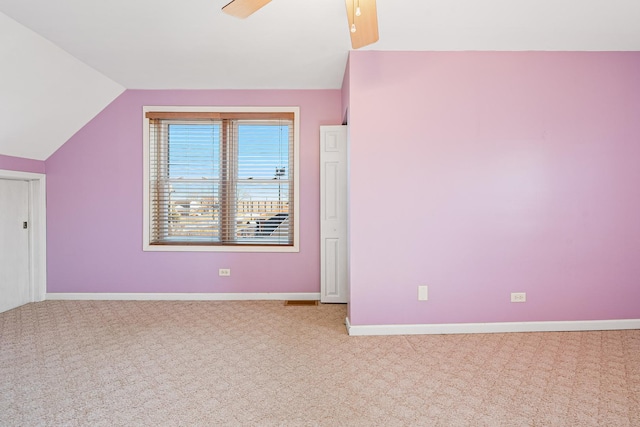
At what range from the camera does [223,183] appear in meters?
4.22

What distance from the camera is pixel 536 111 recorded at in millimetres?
3131

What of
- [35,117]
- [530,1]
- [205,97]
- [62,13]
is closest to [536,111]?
[530,1]

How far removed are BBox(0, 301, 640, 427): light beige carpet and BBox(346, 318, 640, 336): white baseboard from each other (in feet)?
0.28

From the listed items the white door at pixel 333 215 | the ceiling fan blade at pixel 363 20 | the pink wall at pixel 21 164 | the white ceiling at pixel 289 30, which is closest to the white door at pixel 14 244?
the pink wall at pixel 21 164

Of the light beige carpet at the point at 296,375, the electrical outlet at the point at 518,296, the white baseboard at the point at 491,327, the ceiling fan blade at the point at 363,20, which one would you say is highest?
the ceiling fan blade at the point at 363,20

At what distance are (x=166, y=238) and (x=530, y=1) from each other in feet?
13.8

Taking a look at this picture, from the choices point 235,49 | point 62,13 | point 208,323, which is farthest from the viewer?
point 208,323

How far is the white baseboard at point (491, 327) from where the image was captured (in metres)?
3.08

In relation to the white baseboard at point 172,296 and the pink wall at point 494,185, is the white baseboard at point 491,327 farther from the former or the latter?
the white baseboard at point 172,296

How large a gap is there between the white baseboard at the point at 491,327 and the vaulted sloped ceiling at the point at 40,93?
356 centimetres

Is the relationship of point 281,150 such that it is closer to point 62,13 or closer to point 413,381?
point 62,13

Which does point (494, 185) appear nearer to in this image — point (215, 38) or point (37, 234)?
point (215, 38)

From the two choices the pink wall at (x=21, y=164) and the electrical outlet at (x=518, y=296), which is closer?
the electrical outlet at (x=518, y=296)

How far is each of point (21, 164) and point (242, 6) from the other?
351 centimetres
